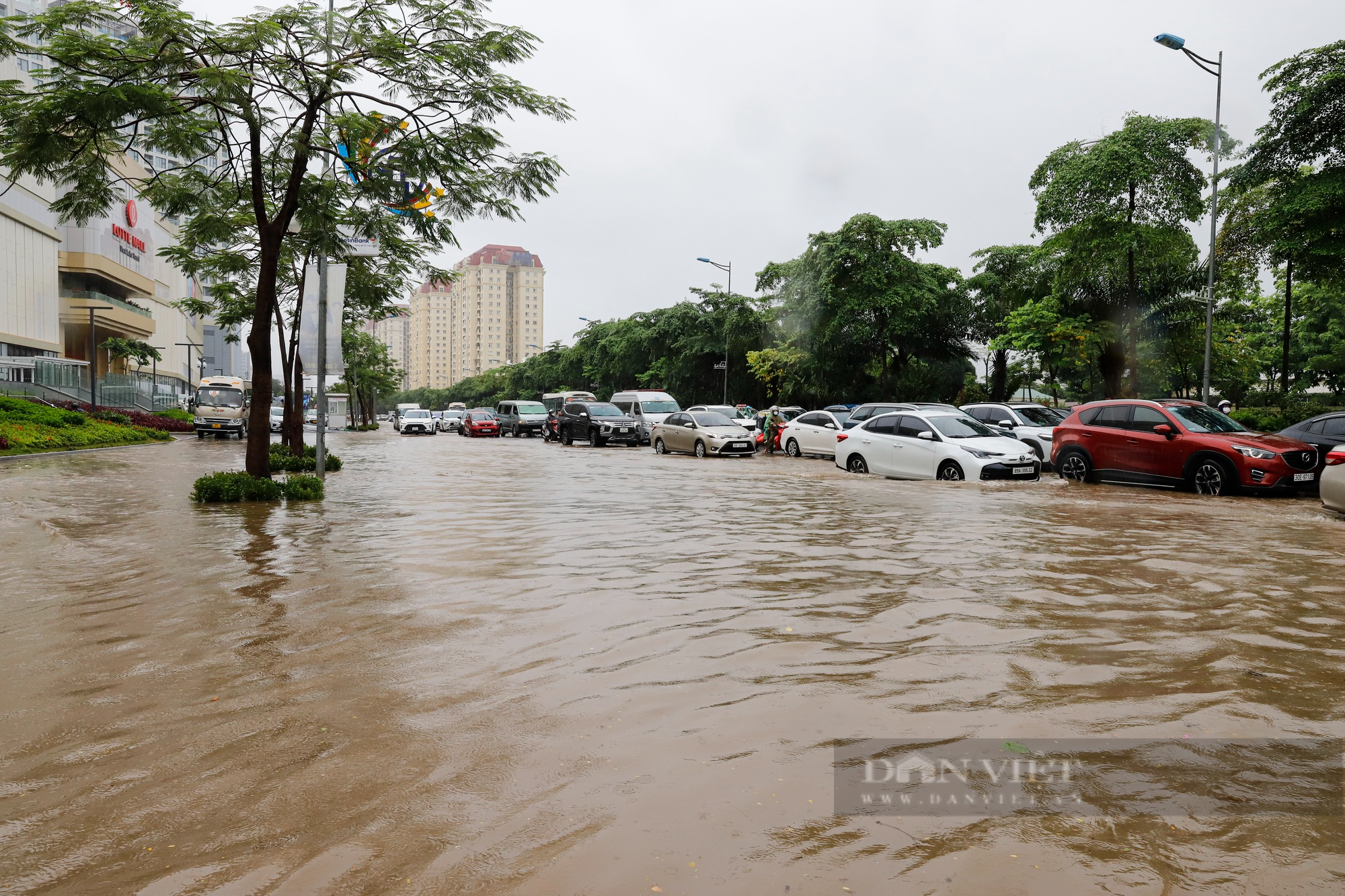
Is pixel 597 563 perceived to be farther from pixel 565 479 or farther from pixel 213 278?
pixel 213 278

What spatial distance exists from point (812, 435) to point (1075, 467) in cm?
1089

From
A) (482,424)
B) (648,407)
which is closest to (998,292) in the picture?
(648,407)

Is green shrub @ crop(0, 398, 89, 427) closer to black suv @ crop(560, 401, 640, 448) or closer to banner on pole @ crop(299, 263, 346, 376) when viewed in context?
black suv @ crop(560, 401, 640, 448)

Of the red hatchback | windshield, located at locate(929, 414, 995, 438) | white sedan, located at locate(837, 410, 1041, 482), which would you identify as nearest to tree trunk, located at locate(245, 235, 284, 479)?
white sedan, located at locate(837, 410, 1041, 482)

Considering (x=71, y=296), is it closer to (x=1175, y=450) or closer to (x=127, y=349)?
(x=127, y=349)

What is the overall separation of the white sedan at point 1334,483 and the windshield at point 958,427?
6.66m

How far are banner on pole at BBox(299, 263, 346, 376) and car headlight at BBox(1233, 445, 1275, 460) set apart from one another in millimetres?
14344

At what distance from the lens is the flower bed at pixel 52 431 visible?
24.9 m

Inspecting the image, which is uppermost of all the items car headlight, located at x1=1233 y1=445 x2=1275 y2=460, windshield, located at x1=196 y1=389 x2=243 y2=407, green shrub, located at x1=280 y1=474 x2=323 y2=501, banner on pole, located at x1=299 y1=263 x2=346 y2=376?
banner on pole, located at x1=299 y1=263 x2=346 y2=376

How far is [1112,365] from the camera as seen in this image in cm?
3769

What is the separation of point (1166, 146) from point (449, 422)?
48656 mm

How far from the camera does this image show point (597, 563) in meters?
8.23

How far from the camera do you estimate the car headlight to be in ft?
46.5

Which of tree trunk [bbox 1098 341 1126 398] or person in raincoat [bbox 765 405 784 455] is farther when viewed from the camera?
tree trunk [bbox 1098 341 1126 398]
